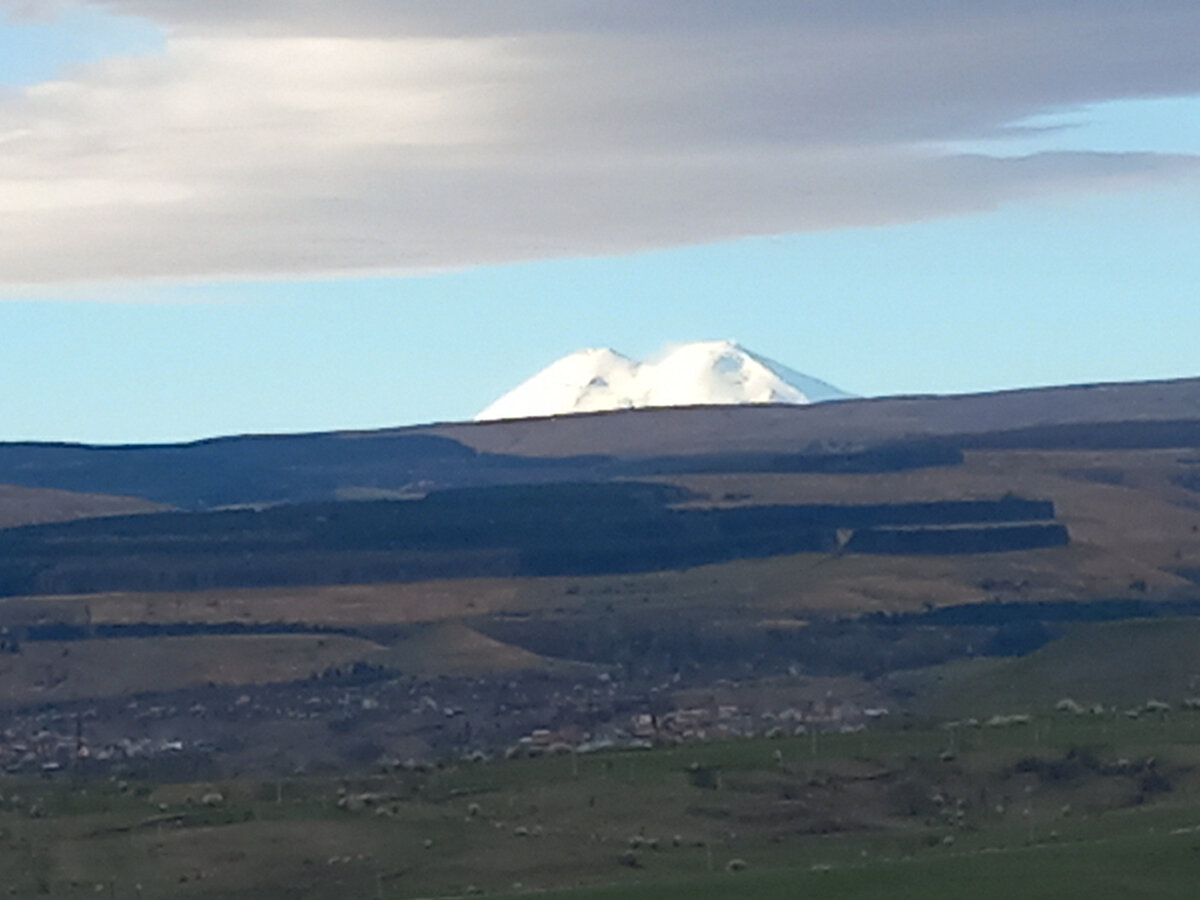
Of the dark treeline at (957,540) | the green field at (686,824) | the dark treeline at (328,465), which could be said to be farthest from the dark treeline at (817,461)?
the green field at (686,824)

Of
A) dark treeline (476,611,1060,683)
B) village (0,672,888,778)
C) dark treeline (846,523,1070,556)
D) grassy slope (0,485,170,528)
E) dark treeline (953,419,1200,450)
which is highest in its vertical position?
dark treeline (953,419,1200,450)

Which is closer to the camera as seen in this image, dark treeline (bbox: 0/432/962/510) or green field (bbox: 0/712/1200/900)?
green field (bbox: 0/712/1200/900)

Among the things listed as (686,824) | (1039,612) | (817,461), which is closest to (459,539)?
(1039,612)

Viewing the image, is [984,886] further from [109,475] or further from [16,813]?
[109,475]

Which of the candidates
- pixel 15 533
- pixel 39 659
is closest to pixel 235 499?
pixel 15 533

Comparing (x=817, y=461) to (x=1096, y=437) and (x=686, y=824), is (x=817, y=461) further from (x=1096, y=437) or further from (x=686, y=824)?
(x=686, y=824)

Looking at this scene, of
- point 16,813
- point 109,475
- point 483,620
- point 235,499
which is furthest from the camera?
point 109,475

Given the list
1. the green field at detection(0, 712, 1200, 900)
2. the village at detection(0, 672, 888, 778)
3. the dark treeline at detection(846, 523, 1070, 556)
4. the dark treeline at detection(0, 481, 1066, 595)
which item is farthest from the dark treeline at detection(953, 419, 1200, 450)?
the green field at detection(0, 712, 1200, 900)

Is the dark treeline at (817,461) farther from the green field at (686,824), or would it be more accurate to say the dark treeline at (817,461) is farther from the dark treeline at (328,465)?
the green field at (686,824)

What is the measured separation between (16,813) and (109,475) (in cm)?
10464

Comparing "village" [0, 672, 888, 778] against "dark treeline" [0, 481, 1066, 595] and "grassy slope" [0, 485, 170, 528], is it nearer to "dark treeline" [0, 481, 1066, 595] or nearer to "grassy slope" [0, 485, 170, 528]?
"dark treeline" [0, 481, 1066, 595]

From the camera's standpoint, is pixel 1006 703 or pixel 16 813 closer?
pixel 16 813

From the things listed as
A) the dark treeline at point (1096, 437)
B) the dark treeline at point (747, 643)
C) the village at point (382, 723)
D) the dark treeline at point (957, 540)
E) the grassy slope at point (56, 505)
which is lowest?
the village at point (382, 723)

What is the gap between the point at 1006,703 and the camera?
58875mm
